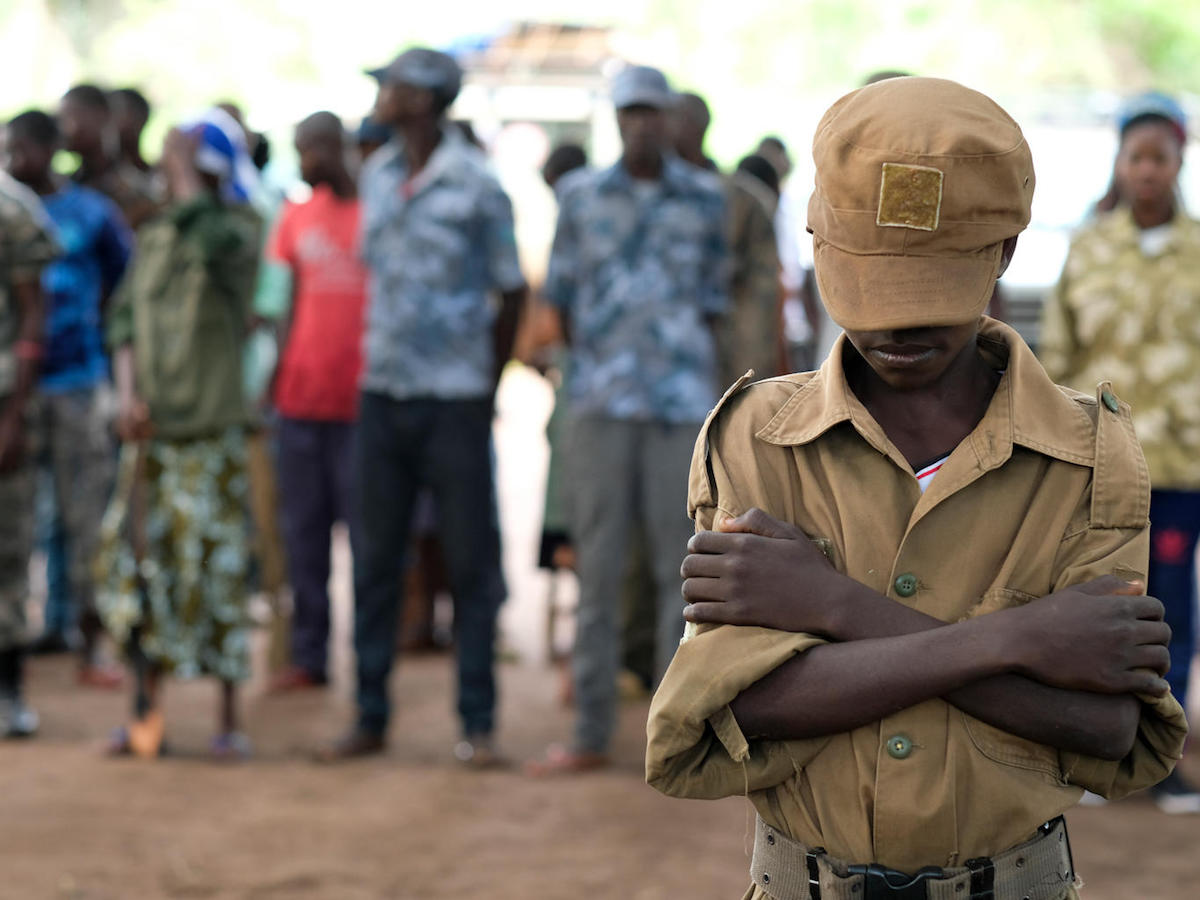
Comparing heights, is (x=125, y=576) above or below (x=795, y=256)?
below

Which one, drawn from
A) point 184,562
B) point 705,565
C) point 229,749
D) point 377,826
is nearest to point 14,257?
point 184,562

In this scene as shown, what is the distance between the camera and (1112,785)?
202 centimetres

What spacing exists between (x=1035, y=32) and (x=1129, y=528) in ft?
90.2

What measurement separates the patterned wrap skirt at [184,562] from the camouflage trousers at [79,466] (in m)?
1.40

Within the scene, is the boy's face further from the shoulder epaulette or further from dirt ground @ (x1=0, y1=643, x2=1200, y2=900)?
dirt ground @ (x1=0, y1=643, x2=1200, y2=900)

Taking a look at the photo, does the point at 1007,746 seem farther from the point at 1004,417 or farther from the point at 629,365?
the point at 629,365

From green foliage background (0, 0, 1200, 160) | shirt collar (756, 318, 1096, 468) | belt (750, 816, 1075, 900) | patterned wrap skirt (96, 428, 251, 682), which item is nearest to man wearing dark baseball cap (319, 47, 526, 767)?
patterned wrap skirt (96, 428, 251, 682)

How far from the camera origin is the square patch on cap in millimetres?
1863

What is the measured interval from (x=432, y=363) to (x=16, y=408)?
1.64 metres

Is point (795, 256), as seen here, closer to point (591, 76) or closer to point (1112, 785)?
point (1112, 785)

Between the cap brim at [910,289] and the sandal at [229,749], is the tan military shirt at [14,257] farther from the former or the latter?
the cap brim at [910,289]

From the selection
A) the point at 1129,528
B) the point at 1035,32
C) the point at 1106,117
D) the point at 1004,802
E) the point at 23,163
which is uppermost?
the point at 1035,32

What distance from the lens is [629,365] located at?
5848 millimetres

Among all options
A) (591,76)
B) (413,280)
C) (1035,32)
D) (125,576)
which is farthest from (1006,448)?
(1035,32)
